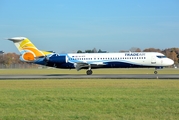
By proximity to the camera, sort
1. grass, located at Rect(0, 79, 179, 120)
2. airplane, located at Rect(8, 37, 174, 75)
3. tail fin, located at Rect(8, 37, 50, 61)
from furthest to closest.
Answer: tail fin, located at Rect(8, 37, 50, 61) < airplane, located at Rect(8, 37, 174, 75) < grass, located at Rect(0, 79, 179, 120)

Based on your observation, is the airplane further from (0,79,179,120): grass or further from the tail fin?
(0,79,179,120): grass

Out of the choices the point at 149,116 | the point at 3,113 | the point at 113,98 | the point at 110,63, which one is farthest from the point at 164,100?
the point at 110,63

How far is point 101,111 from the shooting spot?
13.3m

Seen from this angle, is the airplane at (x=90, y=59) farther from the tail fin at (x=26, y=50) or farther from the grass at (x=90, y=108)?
the grass at (x=90, y=108)

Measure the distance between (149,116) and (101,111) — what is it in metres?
1.97

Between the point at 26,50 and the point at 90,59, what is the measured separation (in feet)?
29.7

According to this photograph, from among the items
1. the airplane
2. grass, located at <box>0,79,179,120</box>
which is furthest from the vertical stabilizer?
grass, located at <box>0,79,179,120</box>

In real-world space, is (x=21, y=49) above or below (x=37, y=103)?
above

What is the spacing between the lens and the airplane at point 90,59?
47.3 meters

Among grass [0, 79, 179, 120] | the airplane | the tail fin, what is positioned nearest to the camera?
grass [0, 79, 179, 120]

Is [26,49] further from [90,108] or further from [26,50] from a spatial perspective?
[90,108]

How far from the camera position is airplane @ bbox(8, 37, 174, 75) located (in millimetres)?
47344

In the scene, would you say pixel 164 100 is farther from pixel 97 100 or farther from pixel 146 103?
pixel 97 100

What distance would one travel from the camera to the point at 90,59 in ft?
159
